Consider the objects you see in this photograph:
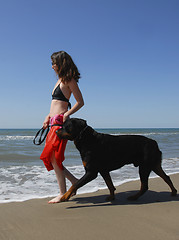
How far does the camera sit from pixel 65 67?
3.38 m

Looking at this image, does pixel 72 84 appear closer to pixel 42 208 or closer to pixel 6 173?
pixel 42 208

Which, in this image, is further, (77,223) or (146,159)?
(146,159)

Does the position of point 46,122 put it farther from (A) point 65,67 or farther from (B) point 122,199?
(B) point 122,199

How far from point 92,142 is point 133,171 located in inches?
122

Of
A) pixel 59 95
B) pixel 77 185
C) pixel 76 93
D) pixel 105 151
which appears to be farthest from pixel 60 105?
pixel 77 185

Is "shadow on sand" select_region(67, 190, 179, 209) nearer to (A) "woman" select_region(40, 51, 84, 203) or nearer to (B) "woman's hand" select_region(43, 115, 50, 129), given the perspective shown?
(A) "woman" select_region(40, 51, 84, 203)

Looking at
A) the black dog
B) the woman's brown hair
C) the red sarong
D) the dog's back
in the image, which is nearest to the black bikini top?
the woman's brown hair

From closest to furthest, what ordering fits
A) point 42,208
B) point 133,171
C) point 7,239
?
point 7,239, point 42,208, point 133,171

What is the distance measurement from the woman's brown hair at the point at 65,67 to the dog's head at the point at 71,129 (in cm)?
65

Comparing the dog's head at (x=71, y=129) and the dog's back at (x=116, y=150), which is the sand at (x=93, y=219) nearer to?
the dog's back at (x=116, y=150)

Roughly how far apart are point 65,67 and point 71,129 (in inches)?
37.0

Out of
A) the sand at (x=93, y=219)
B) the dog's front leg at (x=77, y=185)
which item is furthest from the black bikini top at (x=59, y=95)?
the sand at (x=93, y=219)

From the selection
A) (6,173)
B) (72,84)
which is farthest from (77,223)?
(6,173)

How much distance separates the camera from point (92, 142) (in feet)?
10.3
